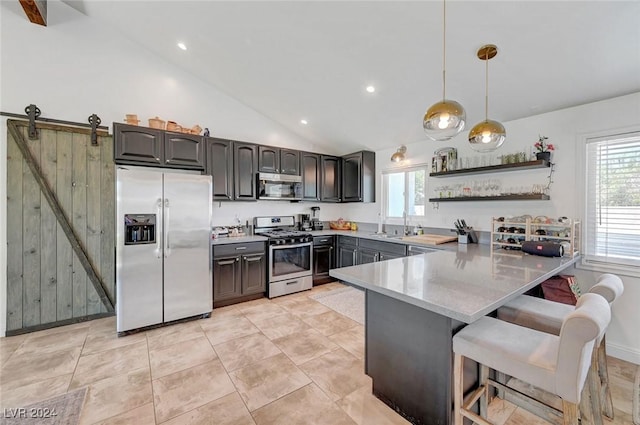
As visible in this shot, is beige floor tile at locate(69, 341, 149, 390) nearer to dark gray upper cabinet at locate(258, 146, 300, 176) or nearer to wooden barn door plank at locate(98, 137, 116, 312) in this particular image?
wooden barn door plank at locate(98, 137, 116, 312)

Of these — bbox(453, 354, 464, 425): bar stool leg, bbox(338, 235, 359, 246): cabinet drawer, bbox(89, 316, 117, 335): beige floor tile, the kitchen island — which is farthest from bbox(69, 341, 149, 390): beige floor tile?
bbox(338, 235, 359, 246): cabinet drawer

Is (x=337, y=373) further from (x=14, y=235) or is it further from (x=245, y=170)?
(x=14, y=235)

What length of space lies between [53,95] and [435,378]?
16.2 ft

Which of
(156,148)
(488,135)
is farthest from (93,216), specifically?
(488,135)

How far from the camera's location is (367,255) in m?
4.36

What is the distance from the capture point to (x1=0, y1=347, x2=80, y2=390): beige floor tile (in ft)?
7.10

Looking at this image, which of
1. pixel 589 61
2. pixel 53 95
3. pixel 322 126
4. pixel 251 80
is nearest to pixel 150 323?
pixel 53 95

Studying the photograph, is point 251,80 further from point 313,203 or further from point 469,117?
point 469,117

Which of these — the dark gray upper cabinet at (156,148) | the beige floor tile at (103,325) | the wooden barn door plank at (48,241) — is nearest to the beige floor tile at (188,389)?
the beige floor tile at (103,325)

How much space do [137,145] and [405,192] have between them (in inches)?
159

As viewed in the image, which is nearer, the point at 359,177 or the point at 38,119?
the point at 38,119

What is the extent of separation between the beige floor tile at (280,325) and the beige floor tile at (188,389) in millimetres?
700

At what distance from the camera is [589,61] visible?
2184 mm

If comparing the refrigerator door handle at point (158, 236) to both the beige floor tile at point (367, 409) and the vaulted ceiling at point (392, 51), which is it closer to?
the vaulted ceiling at point (392, 51)
